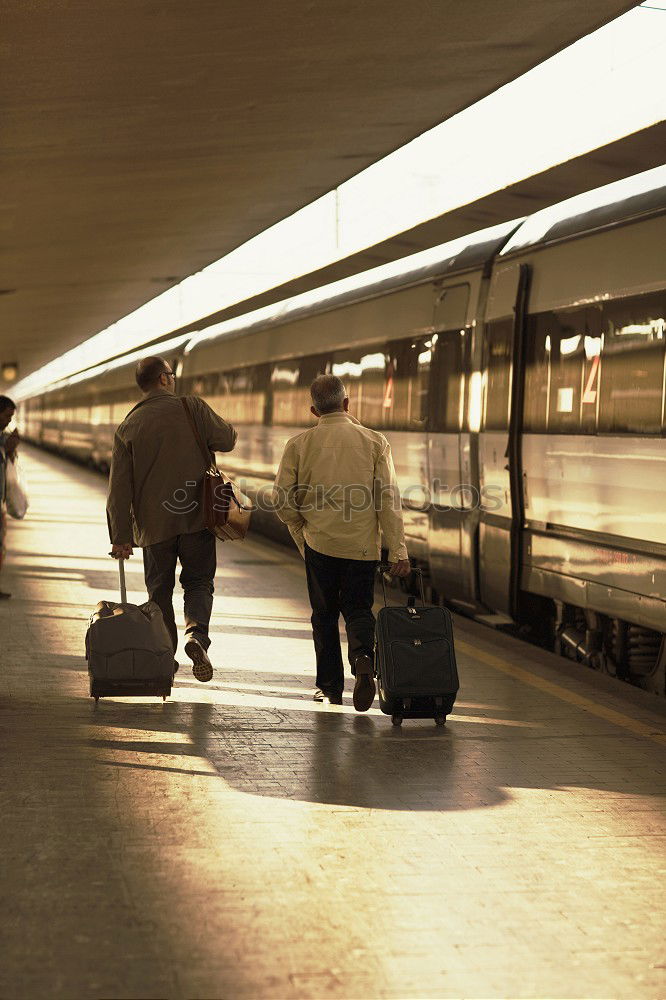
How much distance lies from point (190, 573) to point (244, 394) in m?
14.8

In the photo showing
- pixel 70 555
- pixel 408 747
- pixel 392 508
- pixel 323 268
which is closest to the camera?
pixel 408 747

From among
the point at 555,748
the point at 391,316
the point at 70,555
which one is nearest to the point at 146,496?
the point at 555,748

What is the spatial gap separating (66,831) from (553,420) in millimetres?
5435

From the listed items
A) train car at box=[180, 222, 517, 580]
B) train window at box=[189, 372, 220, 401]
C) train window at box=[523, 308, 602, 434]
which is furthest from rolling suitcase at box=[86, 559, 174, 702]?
train window at box=[189, 372, 220, 401]

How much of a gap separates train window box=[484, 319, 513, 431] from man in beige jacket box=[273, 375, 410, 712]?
3.19 meters

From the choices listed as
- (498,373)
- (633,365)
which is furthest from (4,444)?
(633,365)

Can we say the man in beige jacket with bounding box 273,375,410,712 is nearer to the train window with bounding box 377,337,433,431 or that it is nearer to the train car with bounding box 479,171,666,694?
the train car with bounding box 479,171,666,694

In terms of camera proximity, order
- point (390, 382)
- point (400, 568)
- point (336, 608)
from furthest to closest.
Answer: point (390, 382) → point (336, 608) → point (400, 568)

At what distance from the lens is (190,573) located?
8398mm

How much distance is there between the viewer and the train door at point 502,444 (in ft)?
35.1

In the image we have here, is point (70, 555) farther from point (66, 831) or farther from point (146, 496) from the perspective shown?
point (66, 831)

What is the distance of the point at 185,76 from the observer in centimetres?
1002

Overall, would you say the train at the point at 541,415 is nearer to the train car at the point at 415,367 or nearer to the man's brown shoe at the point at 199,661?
the train car at the point at 415,367

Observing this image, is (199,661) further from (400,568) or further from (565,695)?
(565,695)
